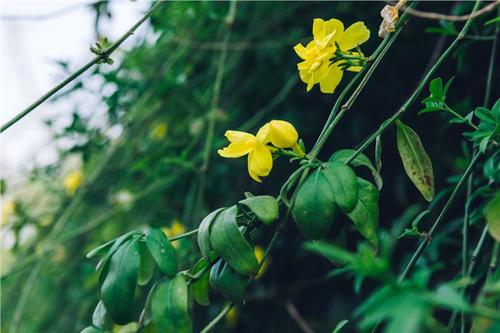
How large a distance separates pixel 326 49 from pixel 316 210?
21cm

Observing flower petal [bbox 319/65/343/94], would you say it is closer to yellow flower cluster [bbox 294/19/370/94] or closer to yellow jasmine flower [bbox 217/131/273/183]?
yellow flower cluster [bbox 294/19/370/94]

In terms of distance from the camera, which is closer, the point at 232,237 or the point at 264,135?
the point at 232,237

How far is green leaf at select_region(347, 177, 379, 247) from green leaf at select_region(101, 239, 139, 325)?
226mm

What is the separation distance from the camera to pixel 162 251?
1.95 feet

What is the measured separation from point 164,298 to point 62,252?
1.67m

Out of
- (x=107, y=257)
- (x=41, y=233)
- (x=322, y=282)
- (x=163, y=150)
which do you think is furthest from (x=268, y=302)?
(x=107, y=257)

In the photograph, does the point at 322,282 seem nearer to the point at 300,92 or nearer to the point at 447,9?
the point at 300,92

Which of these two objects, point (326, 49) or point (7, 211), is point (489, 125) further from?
point (7, 211)

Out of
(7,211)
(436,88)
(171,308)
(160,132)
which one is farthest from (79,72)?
(7,211)

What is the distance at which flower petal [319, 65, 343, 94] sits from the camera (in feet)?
2.34

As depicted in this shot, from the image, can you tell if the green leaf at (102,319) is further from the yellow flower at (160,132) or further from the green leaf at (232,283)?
the yellow flower at (160,132)

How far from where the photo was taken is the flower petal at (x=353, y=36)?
71 centimetres

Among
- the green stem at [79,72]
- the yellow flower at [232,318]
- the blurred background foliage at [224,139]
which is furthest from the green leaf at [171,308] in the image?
the yellow flower at [232,318]

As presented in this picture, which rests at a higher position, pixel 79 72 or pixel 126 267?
pixel 79 72
